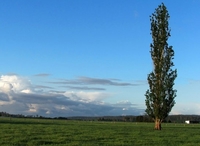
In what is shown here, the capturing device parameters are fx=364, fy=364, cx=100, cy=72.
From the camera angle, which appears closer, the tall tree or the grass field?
the grass field

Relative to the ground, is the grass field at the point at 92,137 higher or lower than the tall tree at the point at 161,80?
lower

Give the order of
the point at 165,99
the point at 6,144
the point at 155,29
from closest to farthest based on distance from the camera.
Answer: the point at 6,144, the point at 165,99, the point at 155,29

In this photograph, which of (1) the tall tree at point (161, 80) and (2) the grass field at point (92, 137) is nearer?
(2) the grass field at point (92, 137)

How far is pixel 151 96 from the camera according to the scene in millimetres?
55781

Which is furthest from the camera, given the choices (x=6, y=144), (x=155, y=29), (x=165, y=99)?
(x=155, y=29)

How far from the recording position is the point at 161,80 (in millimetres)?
55750

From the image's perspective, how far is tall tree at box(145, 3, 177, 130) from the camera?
181 feet

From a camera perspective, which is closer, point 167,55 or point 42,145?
point 42,145

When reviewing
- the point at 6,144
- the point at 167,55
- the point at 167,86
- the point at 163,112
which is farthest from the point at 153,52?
the point at 6,144

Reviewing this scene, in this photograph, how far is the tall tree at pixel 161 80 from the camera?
55.2 metres

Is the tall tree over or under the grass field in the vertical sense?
over

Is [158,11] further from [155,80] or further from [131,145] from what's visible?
[131,145]

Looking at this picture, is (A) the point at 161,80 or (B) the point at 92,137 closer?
(B) the point at 92,137

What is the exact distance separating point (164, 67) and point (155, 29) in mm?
6932
